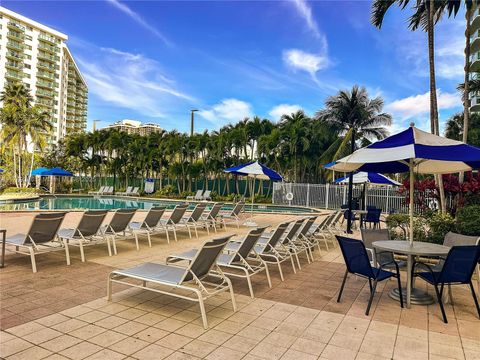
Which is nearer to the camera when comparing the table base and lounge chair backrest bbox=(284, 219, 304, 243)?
the table base

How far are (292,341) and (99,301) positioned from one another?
7.50 ft

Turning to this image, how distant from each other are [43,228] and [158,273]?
269 centimetres

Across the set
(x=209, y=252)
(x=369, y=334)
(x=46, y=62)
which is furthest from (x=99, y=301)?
(x=46, y=62)

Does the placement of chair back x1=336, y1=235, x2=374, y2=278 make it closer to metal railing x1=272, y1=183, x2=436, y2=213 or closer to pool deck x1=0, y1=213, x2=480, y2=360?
pool deck x1=0, y1=213, x2=480, y2=360

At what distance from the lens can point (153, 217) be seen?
7898mm

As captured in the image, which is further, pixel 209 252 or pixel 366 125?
pixel 366 125

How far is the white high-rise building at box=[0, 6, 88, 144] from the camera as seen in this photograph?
222 ft

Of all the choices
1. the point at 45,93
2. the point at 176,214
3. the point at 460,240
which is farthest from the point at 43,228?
the point at 45,93

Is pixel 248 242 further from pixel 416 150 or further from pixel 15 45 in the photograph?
pixel 15 45

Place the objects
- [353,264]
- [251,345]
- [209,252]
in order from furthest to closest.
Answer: [353,264] → [209,252] → [251,345]

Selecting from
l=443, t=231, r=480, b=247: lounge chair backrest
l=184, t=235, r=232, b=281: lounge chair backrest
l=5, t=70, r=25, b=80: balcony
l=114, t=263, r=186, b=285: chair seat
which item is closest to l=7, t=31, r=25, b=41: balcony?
l=5, t=70, r=25, b=80: balcony

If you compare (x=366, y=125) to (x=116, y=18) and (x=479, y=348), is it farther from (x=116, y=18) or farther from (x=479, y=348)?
(x=479, y=348)

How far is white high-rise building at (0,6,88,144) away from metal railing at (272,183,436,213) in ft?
174

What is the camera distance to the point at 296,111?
28.2m
